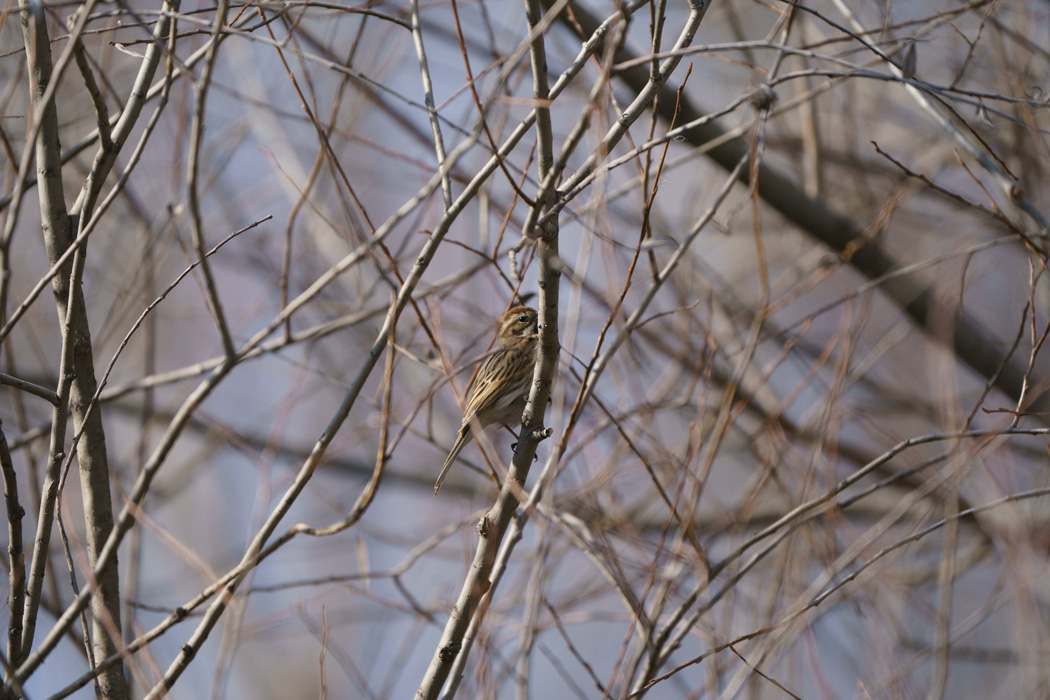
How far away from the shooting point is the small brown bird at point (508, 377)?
5.36m

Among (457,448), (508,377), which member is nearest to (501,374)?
(508,377)

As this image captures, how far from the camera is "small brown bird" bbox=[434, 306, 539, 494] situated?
5358mm

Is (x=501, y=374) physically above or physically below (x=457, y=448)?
above

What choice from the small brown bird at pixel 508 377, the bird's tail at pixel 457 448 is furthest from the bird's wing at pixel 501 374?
the bird's tail at pixel 457 448

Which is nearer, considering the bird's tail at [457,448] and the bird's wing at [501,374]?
the bird's tail at [457,448]

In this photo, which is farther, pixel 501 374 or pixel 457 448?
pixel 501 374

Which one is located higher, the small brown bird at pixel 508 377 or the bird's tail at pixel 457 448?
the small brown bird at pixel 508 377

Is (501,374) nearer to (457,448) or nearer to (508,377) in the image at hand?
(508,377)

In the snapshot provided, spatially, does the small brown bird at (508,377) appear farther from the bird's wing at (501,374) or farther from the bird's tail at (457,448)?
the bird's tail at (457,448)

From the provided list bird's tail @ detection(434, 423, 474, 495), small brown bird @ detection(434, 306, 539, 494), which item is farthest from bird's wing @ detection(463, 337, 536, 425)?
bird's tail @ detection(434, 423, 474, 495)

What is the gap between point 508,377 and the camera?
541 cm

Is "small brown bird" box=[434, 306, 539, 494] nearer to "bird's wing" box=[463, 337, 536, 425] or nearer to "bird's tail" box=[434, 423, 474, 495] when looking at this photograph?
"bird's wing" box=[463, 337, 536, 425]

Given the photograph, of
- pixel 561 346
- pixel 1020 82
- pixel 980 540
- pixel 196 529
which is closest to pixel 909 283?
pixel 1020 82

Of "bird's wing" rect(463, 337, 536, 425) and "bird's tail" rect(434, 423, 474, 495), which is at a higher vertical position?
"bird's wing" rect(463, 337, 536, 425)
